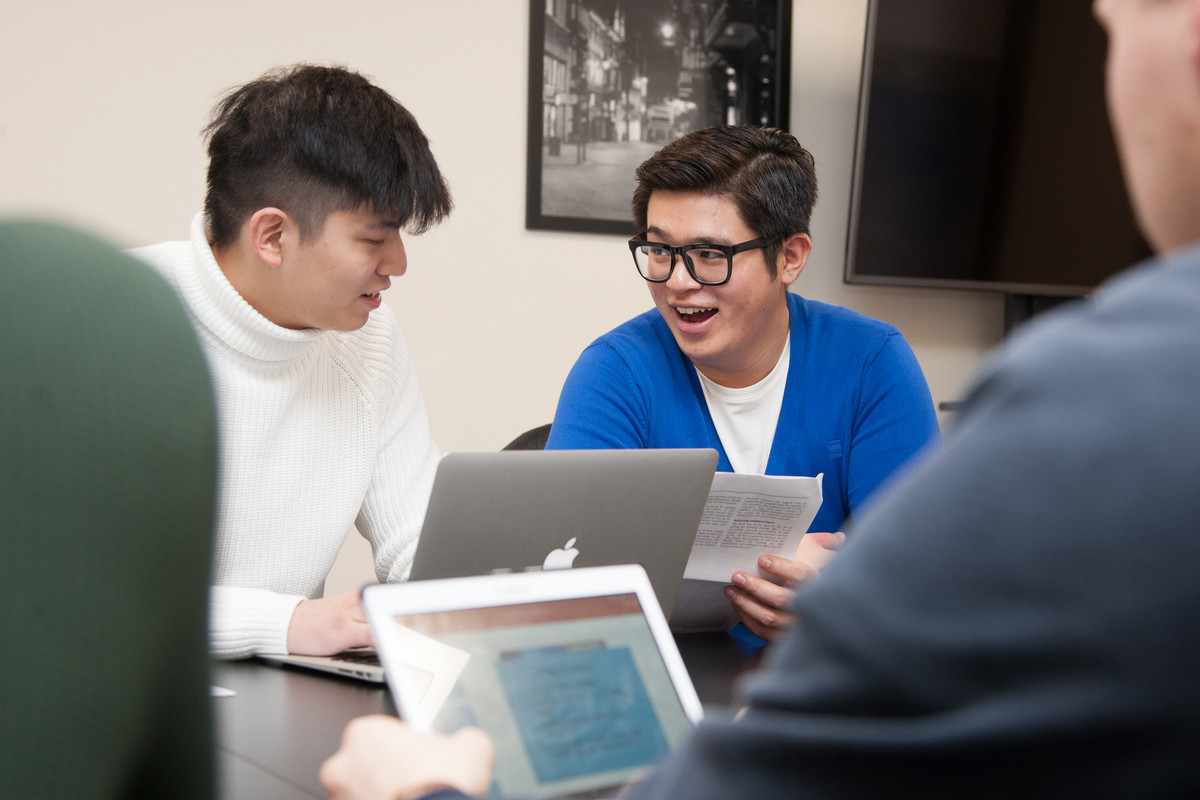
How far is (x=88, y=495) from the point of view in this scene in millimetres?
400

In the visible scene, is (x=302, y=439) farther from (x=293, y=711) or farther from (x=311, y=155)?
(x=293, y=711)

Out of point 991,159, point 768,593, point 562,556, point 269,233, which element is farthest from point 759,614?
point 991,159

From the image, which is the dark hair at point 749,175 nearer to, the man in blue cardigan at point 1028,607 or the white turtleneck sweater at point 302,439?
the white turtleneck sweater at point 302,439

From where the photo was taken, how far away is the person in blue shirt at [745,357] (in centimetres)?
171

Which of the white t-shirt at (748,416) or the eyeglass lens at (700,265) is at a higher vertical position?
the eyeglass lens at (700,265)

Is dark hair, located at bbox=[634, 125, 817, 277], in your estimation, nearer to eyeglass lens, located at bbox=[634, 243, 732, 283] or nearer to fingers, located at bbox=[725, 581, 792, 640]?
eyeglass lens, located at bbox=[634, 243, 732, 283]

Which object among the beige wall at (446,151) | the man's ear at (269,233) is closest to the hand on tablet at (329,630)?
the man's ear at (269,233)

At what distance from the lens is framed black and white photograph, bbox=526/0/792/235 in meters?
2.80

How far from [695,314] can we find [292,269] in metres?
0.68

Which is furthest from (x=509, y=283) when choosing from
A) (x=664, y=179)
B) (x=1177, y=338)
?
(x=1177, y=338)

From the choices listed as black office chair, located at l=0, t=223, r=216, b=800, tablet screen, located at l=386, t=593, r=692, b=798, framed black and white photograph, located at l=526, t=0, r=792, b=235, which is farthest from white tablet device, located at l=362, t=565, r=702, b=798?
framed black and white photograph, located at l=526, t=0, r=792, b=235

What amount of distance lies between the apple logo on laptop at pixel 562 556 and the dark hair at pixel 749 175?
908 millimetres

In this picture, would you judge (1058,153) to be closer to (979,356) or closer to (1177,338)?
(979,356)

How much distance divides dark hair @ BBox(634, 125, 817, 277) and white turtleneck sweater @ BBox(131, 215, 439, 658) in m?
0.57
